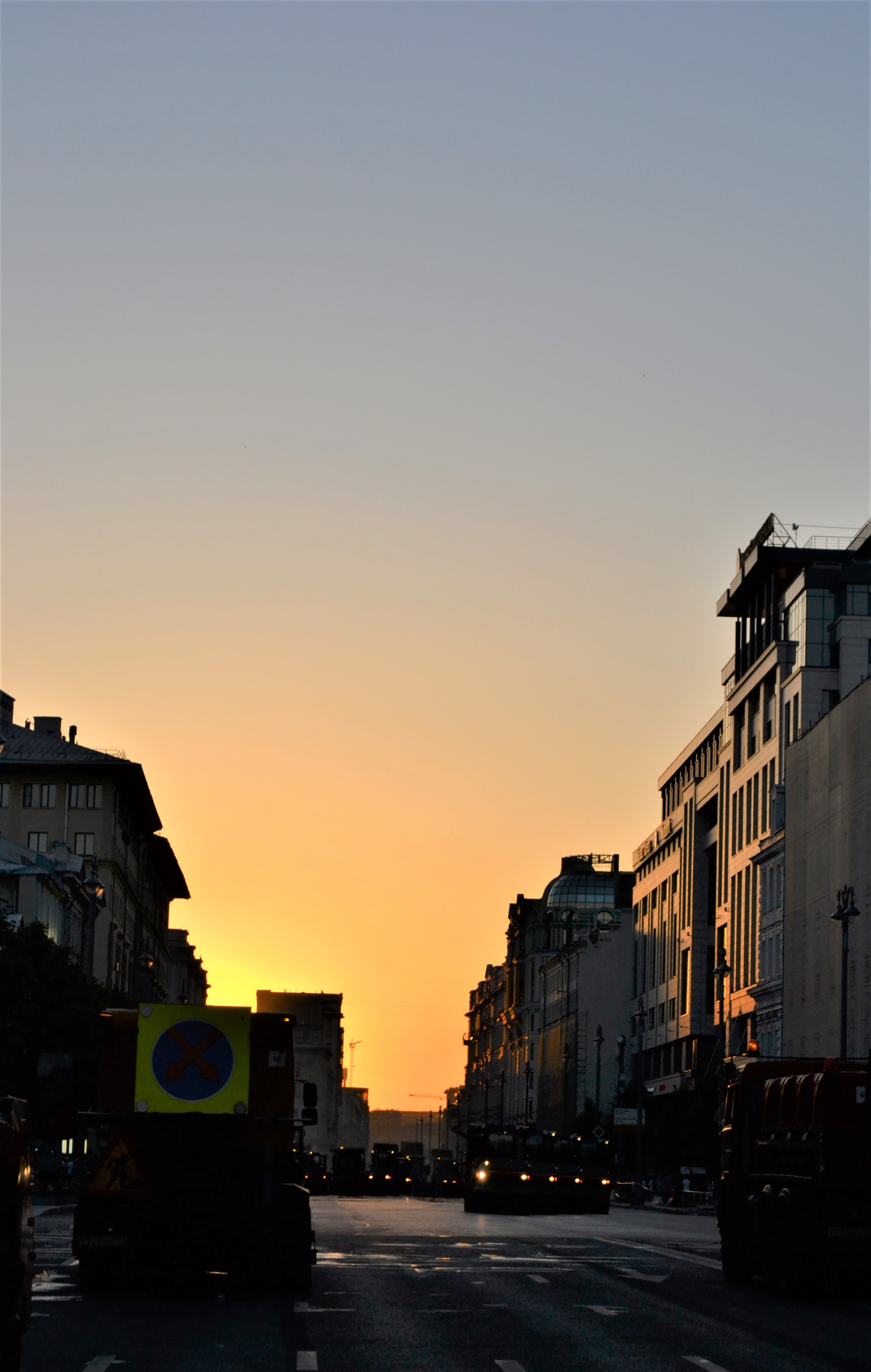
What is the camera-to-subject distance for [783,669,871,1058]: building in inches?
3396

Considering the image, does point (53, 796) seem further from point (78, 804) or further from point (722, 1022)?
point (722, 1022)

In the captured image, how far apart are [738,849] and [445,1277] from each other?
88780 mm

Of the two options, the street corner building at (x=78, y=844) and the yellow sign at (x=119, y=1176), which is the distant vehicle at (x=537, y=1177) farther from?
the yellow sign at (x=119, y=1176)

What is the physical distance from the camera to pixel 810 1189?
76.8ft

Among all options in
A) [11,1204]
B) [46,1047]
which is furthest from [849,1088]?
[46,1047]

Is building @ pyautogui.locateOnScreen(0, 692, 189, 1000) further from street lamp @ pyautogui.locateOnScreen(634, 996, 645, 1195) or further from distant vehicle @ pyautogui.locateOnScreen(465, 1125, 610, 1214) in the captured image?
distant vehicle @ pyautogui.locateOnScreen(465, 1125, 610, 1214)

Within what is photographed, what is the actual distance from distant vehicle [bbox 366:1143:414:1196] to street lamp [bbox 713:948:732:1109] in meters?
19.9

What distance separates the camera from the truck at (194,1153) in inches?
885

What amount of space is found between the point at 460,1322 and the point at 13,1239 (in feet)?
30.0

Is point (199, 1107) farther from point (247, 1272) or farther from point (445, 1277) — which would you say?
point (445, 1277)

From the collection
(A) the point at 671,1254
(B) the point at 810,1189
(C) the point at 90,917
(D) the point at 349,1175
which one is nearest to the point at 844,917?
(A) the point at 671,1254

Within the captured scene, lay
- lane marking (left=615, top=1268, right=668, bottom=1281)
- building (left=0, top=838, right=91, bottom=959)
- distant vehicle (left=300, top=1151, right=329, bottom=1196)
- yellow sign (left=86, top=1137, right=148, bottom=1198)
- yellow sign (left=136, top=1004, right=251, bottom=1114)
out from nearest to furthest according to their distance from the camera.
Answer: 1. yellow sign (left=86, top=1137, right=148, bottom=1198)
2. yellow sign (left=136, top=1004, right=251, bottom=1114)
3. distant vehicle (left=300, top=1151, right=329, bottom=1196)
4. lane marking (left=615, top=1268, right=668, bottom=1281)
5. building (left=0, top=838, right=91, bottom=959)

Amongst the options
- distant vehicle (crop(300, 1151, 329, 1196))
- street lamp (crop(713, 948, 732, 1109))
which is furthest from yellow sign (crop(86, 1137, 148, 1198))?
street lamp (crop(713, 948, 732, 1109))

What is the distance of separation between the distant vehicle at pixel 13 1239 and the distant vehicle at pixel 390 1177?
104 metres
